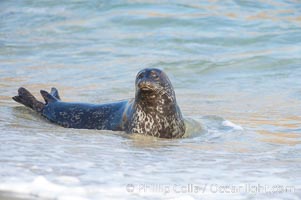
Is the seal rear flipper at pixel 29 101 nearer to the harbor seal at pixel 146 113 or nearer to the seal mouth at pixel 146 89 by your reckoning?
the harbor seal at pixel 146 113

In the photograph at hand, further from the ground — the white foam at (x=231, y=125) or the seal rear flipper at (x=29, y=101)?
the seal rear flipper at (x=29, y=101)

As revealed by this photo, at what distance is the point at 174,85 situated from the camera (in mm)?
10148

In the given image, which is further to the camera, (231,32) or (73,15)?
(73,15)

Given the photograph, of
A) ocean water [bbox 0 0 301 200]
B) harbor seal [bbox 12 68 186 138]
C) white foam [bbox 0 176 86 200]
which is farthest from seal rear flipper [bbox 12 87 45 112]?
white foam [bbox 0 176 86 200]

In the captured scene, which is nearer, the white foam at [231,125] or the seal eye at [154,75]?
the seal eye at [154,75]

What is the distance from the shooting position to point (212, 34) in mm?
13500

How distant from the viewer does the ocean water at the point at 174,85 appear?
14.0 ft

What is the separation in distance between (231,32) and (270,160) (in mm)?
8580

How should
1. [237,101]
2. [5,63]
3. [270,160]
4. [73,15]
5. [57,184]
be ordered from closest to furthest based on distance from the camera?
[57,184], [270,160], [237,101], [5,63], [73,15]

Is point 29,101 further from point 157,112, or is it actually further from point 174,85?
point 174,85

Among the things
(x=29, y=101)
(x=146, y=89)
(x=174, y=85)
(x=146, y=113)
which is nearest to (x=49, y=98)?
(x=29, y=101)

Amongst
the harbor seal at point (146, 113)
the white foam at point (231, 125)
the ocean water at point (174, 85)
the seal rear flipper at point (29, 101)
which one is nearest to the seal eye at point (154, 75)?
the harbor seal at point (146, 113)

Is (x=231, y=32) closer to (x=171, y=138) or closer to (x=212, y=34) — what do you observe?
(x=212, y=34)

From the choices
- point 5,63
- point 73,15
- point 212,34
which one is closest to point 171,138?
point 5,63
